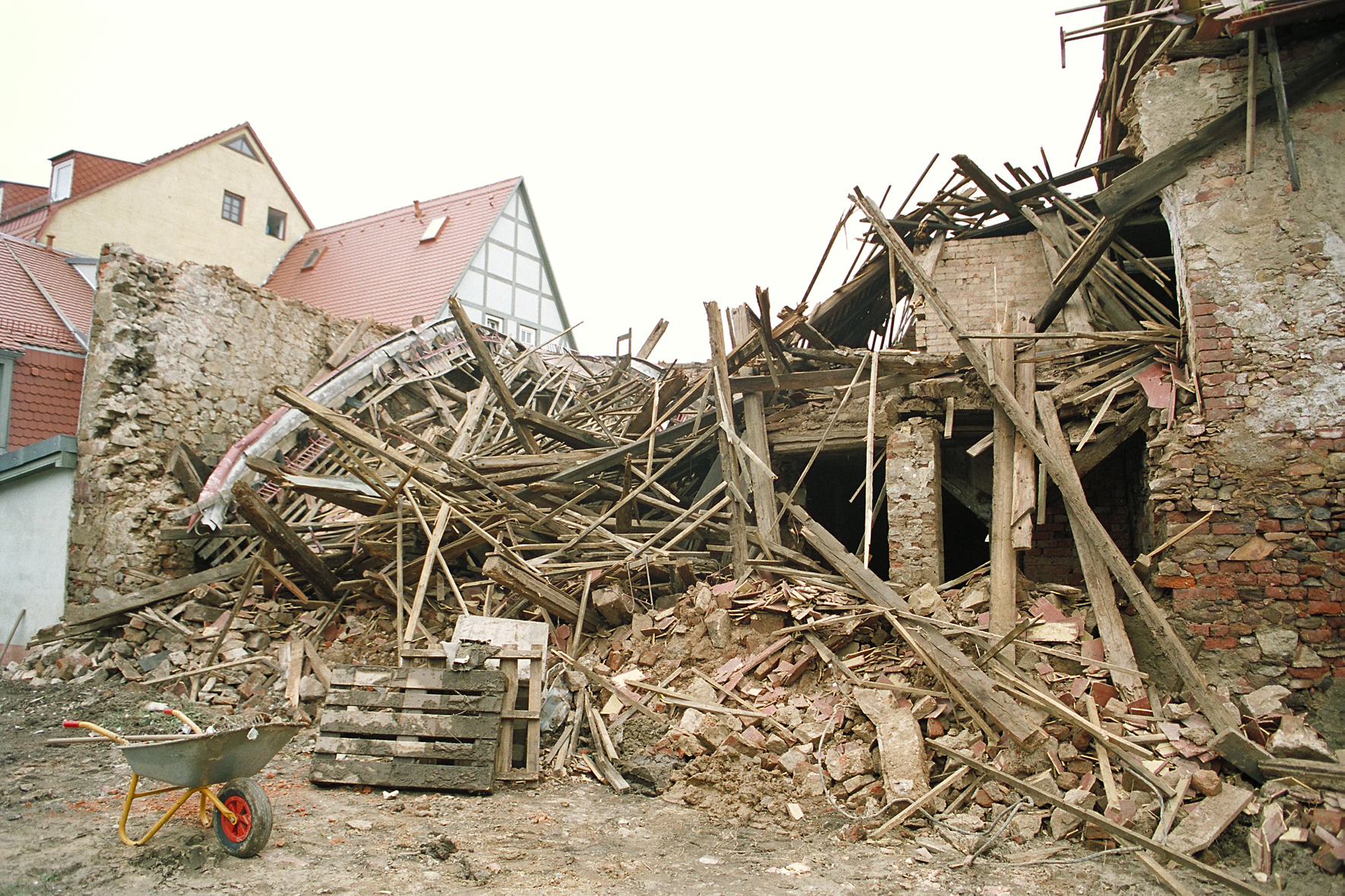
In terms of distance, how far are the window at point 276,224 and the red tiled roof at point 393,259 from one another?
1.69 ft

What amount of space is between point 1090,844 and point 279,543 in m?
7.80

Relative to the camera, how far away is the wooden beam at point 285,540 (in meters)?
7.86

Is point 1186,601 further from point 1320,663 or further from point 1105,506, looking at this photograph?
point 1105,506

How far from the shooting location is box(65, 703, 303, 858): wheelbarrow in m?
4.28

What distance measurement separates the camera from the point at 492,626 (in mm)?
7090

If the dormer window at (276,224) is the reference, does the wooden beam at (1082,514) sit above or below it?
below

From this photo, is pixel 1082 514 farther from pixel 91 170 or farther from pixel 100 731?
pixel 91 170

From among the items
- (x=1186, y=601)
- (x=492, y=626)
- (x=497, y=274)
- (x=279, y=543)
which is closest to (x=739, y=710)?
(x=492, y=626)

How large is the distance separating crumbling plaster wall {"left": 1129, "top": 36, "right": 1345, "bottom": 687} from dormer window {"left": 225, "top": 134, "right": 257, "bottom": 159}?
871 inches

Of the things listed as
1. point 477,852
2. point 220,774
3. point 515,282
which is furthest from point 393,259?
point 477,852

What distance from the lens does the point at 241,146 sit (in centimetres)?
2116

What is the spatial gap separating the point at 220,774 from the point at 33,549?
27.5 feet

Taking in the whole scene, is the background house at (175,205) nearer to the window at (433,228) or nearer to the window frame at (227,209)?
the window frame at (227,209)

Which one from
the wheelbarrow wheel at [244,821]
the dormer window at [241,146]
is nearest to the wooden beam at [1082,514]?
the wheelbarrow wheel at [244,821]
